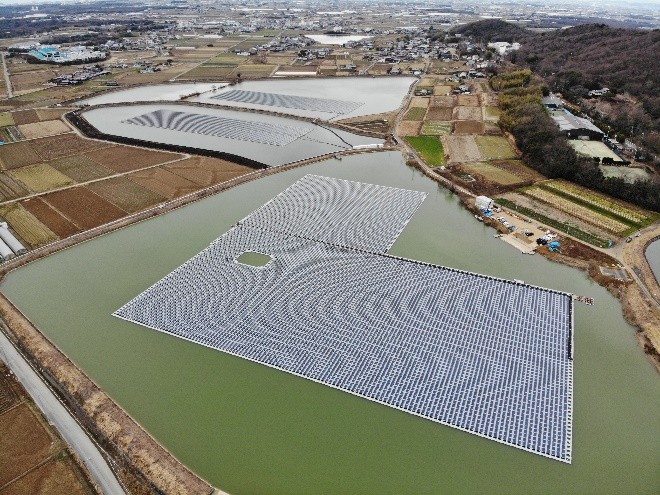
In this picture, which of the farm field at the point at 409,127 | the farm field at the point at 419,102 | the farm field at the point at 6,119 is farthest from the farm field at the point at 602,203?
the farm field at the point at 6,119

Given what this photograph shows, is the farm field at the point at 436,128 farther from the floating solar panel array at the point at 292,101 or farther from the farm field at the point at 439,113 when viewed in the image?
the floating solar panel array at the point at 292,101

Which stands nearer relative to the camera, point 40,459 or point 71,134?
point 40,459

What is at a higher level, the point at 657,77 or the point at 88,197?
the point at 657,77

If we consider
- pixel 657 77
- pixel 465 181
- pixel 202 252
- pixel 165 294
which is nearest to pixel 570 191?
pixel 465 181

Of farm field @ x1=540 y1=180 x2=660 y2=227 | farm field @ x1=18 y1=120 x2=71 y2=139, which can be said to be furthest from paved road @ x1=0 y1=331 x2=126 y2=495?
farm field @ x1=18 y1=120 x2=71 y2=139

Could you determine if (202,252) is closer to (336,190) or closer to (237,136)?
(336,190)

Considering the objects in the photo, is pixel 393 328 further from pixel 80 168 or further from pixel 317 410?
pixel 80 168

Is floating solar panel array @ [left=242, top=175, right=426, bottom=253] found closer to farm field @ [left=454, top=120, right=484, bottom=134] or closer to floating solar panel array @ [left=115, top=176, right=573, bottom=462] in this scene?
floating solar panel array @ [left=115, top=176, right=573, bottom=462]
